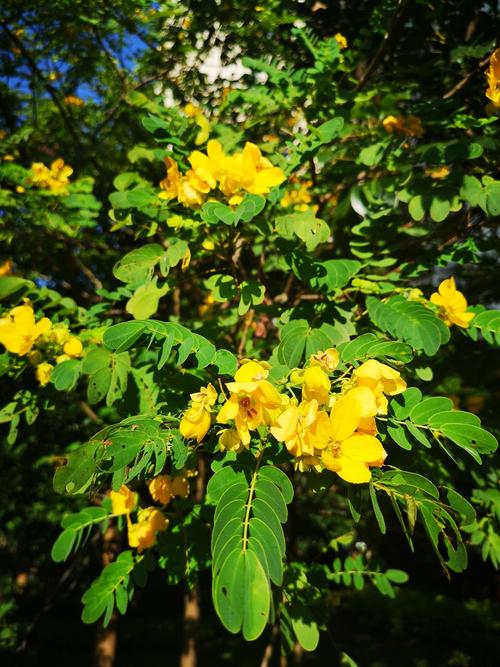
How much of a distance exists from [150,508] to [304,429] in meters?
0.83

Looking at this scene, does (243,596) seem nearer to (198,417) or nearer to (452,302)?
(198,417)

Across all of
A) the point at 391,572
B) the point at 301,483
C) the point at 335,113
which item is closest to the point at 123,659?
the point at 301,483

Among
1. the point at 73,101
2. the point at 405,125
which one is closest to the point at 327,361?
the point at 405,125

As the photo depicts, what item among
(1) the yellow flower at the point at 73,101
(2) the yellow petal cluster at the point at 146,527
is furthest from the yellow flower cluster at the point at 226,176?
(1) the yellow flower at the point at 73,101

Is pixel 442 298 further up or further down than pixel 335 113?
further down

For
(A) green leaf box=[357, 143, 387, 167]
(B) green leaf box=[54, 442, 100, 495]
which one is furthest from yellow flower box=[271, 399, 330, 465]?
(A) green leaf box=[357, 143, 387, 167]

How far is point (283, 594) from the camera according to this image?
1611 mm

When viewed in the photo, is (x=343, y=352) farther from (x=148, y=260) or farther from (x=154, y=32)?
(x=154, y=32)

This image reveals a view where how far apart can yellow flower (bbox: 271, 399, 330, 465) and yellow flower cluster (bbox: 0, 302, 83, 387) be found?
98 centimetres

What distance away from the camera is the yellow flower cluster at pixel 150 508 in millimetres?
1437

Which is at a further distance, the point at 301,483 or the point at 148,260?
the point at 301,483

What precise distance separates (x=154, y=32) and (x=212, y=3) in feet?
1.85

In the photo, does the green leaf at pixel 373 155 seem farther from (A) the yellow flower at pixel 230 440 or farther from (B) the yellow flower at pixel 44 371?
(B) the yellow flower at pixel 44 371

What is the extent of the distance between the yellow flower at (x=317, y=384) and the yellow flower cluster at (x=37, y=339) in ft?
3.25
